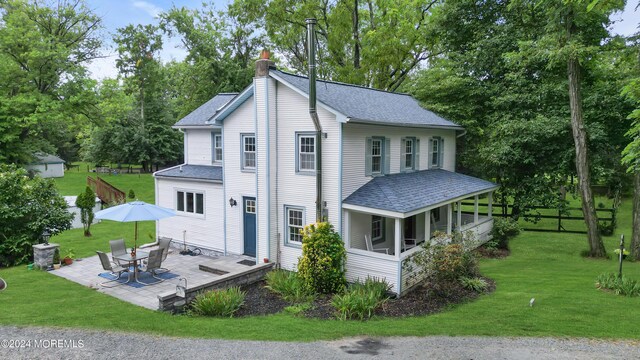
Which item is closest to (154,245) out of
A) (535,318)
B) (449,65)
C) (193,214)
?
(193,214)

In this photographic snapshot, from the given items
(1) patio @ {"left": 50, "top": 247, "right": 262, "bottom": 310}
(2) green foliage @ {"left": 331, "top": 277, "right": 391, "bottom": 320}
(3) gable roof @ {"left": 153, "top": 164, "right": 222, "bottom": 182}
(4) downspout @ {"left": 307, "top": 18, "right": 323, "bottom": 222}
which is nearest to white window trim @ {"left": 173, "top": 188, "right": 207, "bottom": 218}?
(3) gable roof @ {"left": 153, "top": 164, "right": 222, "bottom": 182}

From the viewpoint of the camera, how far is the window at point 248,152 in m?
15.7

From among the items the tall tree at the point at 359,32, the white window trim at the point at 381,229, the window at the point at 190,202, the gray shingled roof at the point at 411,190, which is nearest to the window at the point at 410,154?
the gray shingled roof at the point at 411,190

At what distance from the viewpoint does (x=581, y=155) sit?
1705cm

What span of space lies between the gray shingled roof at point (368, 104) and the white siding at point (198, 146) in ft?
19.8

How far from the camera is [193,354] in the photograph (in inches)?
321

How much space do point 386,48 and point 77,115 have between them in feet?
80.4

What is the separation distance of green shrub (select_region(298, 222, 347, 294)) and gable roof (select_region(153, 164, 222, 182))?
583cm

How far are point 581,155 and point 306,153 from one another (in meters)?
11.8

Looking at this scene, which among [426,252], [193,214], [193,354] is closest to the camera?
[193,354]

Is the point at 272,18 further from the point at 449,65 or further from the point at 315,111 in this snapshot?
the point at 315,111

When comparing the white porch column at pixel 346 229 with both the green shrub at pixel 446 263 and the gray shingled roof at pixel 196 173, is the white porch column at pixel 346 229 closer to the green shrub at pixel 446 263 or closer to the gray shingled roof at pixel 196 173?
the green shrub at pixel 446 263

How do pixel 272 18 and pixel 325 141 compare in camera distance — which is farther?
pixel 272 18

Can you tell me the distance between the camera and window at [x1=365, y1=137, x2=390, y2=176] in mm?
14734
